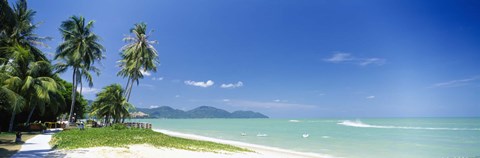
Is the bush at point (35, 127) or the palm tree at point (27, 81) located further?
the bush at point (35, 127)

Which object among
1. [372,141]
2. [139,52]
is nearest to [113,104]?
[139,52]

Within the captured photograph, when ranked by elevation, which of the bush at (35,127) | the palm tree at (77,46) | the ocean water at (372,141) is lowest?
the ocean water at (372,141)

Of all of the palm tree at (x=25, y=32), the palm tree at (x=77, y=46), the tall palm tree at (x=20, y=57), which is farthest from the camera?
the palm tree at (x=77, y=46)

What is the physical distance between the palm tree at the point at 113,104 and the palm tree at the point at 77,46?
3.20 m

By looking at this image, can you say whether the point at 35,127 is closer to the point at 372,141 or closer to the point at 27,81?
the point at 27,81

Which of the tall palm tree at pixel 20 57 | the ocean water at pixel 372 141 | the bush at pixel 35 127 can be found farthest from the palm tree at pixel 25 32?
the ocean water at pixel 372 141

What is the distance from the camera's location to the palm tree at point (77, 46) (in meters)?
28.4

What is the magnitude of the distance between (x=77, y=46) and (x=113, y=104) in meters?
6.34

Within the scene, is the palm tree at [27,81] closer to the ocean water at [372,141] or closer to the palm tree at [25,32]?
the palm tree at [25,32]

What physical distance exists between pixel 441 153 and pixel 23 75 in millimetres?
28382

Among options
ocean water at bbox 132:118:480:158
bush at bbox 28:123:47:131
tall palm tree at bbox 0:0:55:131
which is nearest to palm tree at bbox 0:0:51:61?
tall palm tree at bbox 0:0:55:131

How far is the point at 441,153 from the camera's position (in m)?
19.6

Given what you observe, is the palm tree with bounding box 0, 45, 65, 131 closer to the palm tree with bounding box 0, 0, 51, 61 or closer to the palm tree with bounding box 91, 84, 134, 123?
the palm tree with bounding box 0, 0, 51, 61

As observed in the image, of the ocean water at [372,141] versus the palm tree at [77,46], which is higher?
the palm tree at [77,46]
